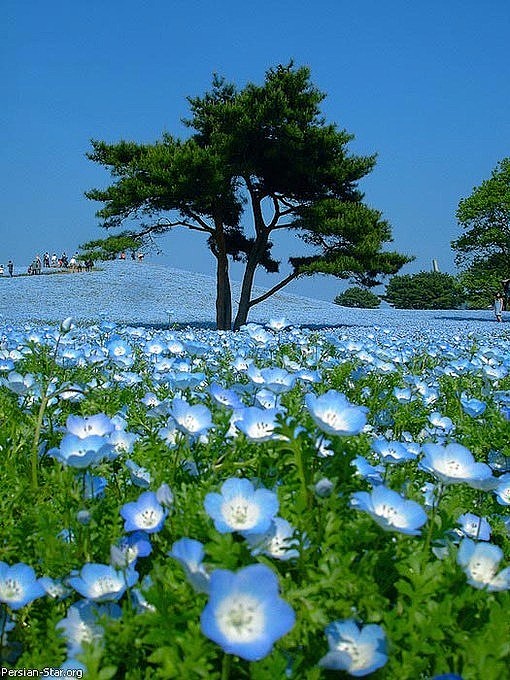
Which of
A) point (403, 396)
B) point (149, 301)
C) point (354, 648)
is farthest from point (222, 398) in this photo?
point (149, 301)

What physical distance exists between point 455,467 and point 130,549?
0.72m

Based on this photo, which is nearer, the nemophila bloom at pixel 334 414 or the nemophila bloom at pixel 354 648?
the nemophila bloom at pixel 354 648

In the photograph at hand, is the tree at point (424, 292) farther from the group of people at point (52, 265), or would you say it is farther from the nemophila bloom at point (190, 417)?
the nemophila bloom at point (190, 417)

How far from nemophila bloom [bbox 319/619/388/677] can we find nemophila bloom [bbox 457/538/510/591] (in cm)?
27

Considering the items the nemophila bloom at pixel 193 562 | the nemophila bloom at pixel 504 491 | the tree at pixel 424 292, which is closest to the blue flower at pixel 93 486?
the nemophila bloom at pixel 193 562

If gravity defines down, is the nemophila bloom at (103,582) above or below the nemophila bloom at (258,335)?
below

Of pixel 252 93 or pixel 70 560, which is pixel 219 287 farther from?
pixel 70 560

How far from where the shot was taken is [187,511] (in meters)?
1.36

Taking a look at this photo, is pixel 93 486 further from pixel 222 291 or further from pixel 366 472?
pixel 222 291

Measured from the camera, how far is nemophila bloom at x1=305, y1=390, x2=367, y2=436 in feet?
4.33

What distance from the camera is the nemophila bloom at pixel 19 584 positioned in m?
1.25

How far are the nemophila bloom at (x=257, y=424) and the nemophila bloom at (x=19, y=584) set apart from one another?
51 cm

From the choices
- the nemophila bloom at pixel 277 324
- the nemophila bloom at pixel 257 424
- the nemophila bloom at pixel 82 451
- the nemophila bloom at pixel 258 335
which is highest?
the nemophila bloom at pixel 277 324

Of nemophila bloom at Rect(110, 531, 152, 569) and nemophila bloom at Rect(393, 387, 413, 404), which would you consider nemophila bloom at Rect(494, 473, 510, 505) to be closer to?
nemophila bloom at Rect(393, 387, 413, 404)
